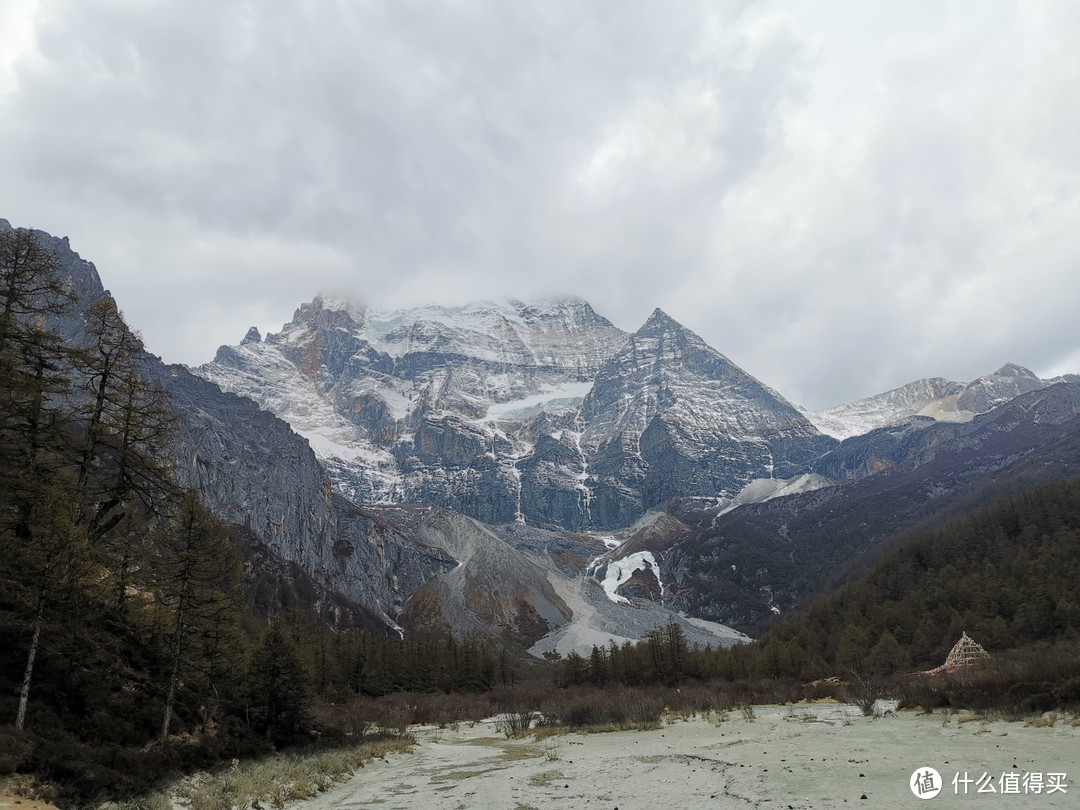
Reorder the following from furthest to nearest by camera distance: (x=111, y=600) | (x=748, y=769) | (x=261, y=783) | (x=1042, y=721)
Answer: (x=111, y=600) → (x=1042, y=721) → (x=261, y=783) → (x=748, y=769)

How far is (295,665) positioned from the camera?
42594mm

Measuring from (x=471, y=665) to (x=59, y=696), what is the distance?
10119cm

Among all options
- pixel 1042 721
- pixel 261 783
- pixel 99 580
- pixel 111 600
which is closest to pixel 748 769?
pixel 1042 721

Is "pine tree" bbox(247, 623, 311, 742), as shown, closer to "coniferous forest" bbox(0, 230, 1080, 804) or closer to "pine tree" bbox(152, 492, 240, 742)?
"coniferous forest" bbox(0, 230, 1080, 804)

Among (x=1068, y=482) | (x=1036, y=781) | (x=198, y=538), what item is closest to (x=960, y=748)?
(x=1036, y=781)

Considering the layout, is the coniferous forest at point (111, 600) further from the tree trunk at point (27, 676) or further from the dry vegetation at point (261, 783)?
the dry vegetation at point (261, 783)

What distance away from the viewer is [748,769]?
22.2 meters

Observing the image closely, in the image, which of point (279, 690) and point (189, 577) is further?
point (279, 690)

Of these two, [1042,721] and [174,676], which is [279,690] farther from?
[1042,721]

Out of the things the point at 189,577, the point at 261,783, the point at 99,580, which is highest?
the point at 189,577

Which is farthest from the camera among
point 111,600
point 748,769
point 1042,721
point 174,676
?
point 111,600

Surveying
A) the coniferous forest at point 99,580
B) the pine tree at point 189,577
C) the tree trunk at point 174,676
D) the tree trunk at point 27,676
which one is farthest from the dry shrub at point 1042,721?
the pine tree at point 189,577

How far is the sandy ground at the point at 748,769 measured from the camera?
17281 mm

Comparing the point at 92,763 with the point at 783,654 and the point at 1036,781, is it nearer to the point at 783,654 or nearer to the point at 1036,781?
the point at 1036,781
